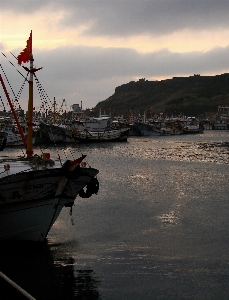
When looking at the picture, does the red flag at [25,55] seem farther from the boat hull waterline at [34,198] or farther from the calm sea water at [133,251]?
the calm sea water at [133,251]

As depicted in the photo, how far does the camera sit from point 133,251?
635 inches

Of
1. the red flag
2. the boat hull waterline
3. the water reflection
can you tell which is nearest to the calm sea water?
the water reflection

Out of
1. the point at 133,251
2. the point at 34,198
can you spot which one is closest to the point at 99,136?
the point at 133,251

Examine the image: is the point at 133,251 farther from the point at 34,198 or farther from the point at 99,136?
the point at 99,136

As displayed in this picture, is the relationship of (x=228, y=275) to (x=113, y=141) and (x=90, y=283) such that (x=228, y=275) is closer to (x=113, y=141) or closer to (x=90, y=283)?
(x=90, y=283)

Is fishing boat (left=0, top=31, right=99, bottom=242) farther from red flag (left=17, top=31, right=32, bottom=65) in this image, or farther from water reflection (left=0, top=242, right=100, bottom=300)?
red flag (left=17, top=31, right=32, bottom=65)

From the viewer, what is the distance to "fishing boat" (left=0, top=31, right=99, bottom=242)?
15094 mm

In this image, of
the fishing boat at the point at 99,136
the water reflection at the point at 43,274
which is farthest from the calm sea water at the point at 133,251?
the fishing boat at the point at 99,136

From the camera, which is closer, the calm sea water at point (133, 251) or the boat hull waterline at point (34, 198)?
the calm sea water at point (133, 251)

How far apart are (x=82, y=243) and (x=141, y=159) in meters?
36.3

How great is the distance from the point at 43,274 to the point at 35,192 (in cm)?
296

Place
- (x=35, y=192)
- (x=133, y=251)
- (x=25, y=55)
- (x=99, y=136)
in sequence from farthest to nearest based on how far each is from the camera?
1. (x=99, y=136)
2. (x=25, y=55)
3. (x=133, y=251)
4. (x=35, y=192)

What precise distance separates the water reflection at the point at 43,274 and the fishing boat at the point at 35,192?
0.62 meters

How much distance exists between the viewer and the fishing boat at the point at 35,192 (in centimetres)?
1509
